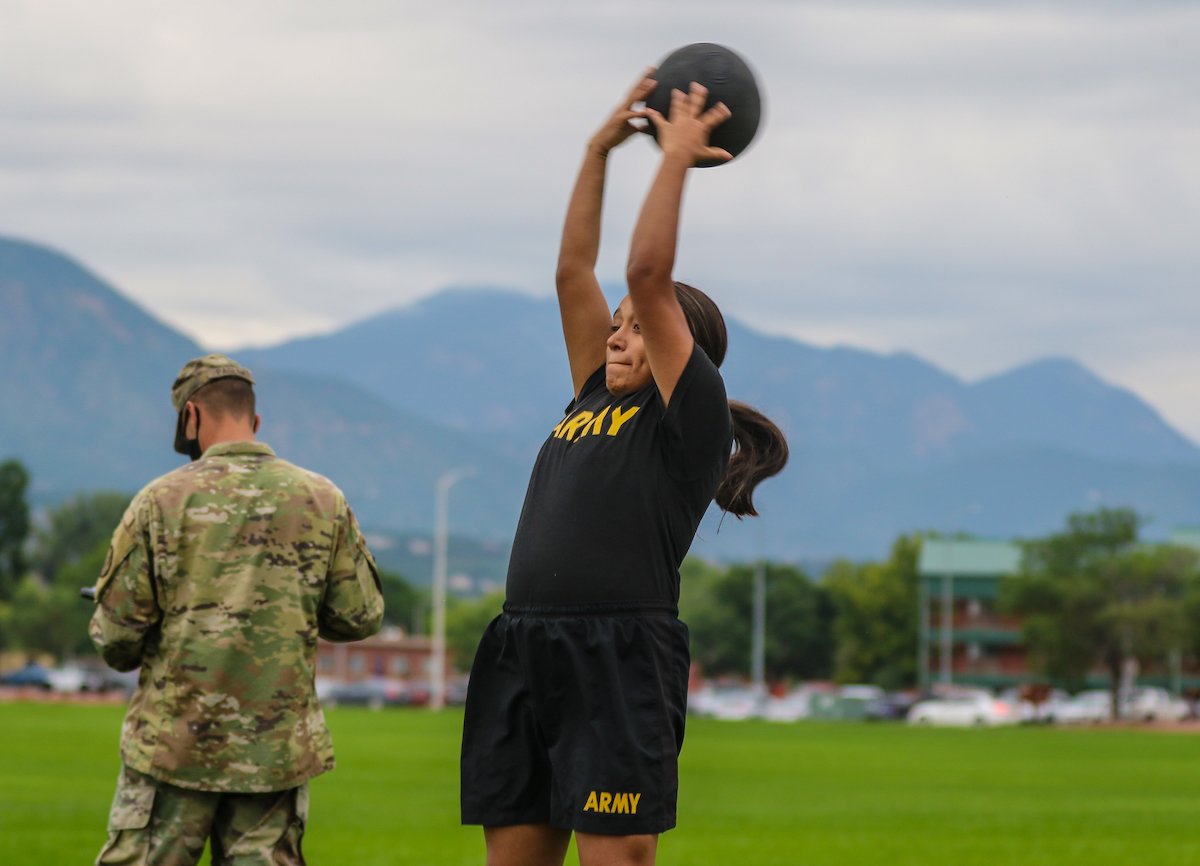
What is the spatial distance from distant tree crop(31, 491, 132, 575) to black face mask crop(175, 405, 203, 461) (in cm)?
15725

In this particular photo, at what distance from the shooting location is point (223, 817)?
5.76m

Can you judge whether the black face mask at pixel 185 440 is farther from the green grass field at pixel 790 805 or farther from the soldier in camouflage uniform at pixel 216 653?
the green grass field at pixel 790 805

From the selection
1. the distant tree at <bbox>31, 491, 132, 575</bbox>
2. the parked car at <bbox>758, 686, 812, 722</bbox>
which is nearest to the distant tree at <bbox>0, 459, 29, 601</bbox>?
the distant tree at <bbox>31, 491, 132, 575</bbox>

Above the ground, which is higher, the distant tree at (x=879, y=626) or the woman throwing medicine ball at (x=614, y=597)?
the woman throwing medicine ball at (x=614, y=597)

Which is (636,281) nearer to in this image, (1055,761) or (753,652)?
(1055,761)

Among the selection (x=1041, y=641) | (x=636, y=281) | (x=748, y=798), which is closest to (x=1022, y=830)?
(x=748, y=798)

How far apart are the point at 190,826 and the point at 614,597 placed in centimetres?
181

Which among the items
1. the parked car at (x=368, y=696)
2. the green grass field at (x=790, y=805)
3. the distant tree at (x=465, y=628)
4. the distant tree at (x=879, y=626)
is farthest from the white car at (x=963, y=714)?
the distant tree at (x=465, y=628)

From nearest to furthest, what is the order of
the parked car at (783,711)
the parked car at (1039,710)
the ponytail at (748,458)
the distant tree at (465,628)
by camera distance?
the ponytail at (748,458) → the parked car at (1039,710) → the parked car at (783,711) → the distant tree at (465,628)

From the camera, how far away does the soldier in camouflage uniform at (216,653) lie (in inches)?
222

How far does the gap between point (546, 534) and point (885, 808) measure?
54.9 feet

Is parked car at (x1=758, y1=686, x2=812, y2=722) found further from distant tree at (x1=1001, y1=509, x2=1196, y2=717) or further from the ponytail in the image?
the ponytail

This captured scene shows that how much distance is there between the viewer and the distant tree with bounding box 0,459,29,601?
4375 inches

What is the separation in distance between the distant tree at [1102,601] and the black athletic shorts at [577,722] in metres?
73.3
